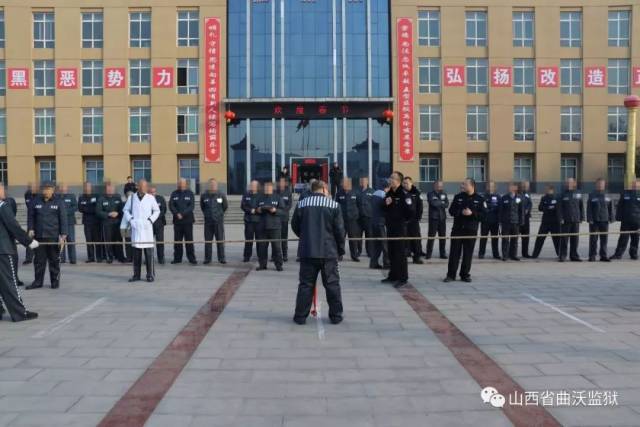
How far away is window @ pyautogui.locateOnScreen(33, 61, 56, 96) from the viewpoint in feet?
131

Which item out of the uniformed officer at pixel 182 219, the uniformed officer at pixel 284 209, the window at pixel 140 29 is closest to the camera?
the uniformed officer at pixel 284 209

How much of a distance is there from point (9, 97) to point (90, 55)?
622 centimetres

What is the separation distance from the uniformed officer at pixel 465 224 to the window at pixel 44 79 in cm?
3662

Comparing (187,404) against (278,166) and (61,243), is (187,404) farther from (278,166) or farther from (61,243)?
(278,166)

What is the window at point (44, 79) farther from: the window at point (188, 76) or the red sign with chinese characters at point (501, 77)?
the red sign with chinese characters at point (501, 77)

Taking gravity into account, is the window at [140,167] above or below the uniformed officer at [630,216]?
above

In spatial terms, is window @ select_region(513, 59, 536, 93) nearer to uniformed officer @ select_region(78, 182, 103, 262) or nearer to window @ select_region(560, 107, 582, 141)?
window @ select_region(560, 107, 582, 141)

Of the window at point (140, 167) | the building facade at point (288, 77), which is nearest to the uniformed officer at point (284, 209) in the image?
the building facade at point (288, 77)

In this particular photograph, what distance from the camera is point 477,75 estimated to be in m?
40.1

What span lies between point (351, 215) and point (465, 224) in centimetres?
387

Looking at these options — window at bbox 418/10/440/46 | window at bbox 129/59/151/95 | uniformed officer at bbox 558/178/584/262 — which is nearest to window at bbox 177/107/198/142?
window at bbox 129/59/151/95

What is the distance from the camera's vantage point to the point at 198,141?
40312mm

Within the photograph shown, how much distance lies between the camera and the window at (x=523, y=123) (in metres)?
40.2

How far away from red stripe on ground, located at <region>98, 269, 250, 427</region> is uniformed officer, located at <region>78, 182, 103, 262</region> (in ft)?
23.3
